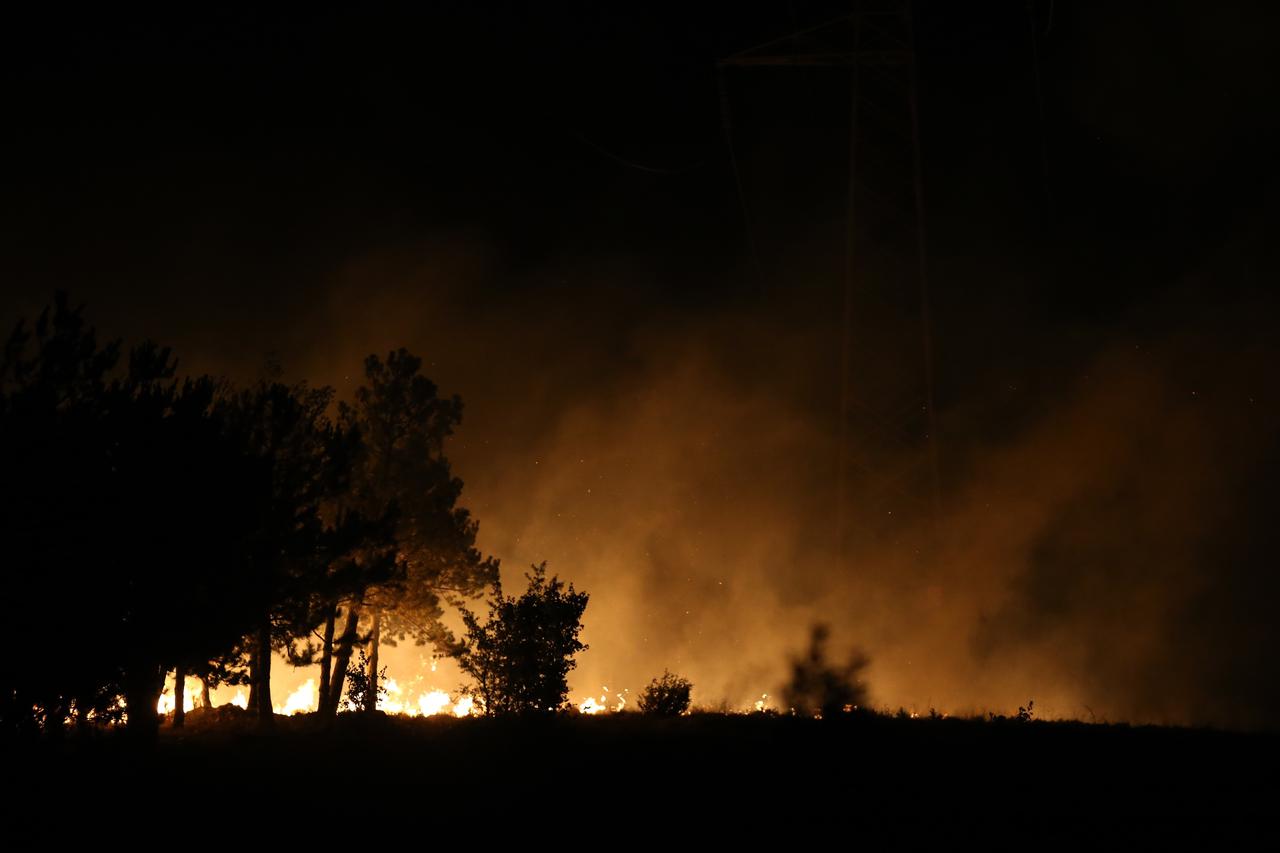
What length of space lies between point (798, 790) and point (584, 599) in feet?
37.5

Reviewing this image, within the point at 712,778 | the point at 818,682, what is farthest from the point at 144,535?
the point at 818,682

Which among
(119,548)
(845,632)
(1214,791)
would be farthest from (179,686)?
(845,632)

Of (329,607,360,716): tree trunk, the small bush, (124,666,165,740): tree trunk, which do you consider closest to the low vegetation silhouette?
the small bush

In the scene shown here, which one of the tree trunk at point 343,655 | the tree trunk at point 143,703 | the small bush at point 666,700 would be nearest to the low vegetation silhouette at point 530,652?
the small bush at point 666,700

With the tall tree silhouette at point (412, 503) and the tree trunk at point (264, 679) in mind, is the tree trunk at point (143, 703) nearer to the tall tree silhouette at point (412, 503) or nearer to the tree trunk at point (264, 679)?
the tree trunk at point (264, 679)

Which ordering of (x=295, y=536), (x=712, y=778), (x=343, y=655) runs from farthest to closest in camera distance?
1. (x=343, y=655)
2. (x=295, y=536)
3. (x=712, y=778)

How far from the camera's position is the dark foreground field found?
13.8 m

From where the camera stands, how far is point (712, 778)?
1580 centimetres

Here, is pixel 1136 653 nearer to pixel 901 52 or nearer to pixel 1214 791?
pixel 901 52

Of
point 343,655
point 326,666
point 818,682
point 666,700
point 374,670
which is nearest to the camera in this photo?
point 666,700

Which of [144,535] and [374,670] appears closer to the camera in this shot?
[144,535]

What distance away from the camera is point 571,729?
21453mm

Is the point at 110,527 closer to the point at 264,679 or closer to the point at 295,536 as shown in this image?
the point at 295,536

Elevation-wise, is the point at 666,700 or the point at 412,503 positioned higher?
the point at 412,503
